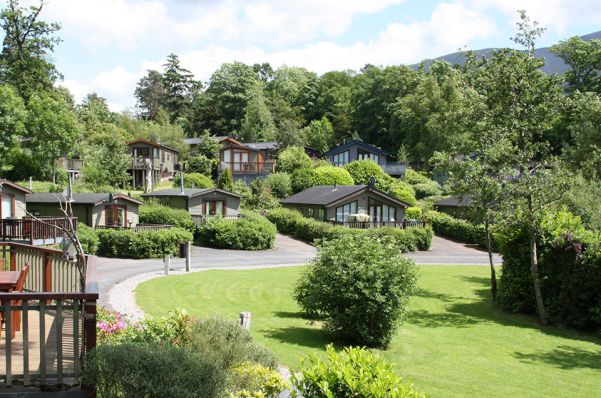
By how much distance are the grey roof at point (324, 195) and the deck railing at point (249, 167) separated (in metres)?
11.6

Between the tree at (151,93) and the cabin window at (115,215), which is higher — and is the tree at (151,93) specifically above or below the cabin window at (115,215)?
above

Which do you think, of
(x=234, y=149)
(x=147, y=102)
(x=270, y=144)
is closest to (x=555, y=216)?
(x=234, y=149)

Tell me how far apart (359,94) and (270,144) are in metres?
26.7

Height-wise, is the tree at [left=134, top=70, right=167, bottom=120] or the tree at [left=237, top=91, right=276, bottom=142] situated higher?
the tree at [left=134, top=70, right=167, bottom=120]

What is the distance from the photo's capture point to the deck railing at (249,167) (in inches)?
2603

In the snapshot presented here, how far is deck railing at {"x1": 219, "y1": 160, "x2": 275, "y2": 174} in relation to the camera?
2603 inches

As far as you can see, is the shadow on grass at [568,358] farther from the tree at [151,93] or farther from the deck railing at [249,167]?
the tree at [151,93]

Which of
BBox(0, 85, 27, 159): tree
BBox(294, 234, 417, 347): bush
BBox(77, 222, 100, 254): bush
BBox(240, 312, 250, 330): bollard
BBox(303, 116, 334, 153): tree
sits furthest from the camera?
BBox(303, 116, 334, 153): tree

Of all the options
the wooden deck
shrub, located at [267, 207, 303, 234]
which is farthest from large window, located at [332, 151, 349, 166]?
the wooden deck

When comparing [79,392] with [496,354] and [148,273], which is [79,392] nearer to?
[496,354]

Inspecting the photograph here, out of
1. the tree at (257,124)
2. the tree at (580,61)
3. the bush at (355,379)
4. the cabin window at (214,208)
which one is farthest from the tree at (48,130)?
the tree at (580,61)

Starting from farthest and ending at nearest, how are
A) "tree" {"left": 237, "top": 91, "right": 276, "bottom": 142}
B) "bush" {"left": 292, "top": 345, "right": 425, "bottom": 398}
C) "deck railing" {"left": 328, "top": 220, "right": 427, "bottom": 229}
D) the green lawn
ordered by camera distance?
"tree" {"left": 237, "top": 91, "right": 276, "bottom": 142} → "deck railing" {"left": 328, "top": 220, "right": 427, "bottom": 229} → the green lawn → "bush" {"left": 292, "top": 345, "right": 425, "bottom": 398}

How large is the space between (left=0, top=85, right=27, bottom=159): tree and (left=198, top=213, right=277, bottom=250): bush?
18.9 metres

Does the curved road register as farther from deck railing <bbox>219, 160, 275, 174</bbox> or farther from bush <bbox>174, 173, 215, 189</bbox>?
deck railing <bbox>219, 160, 275, 174</bbox>
